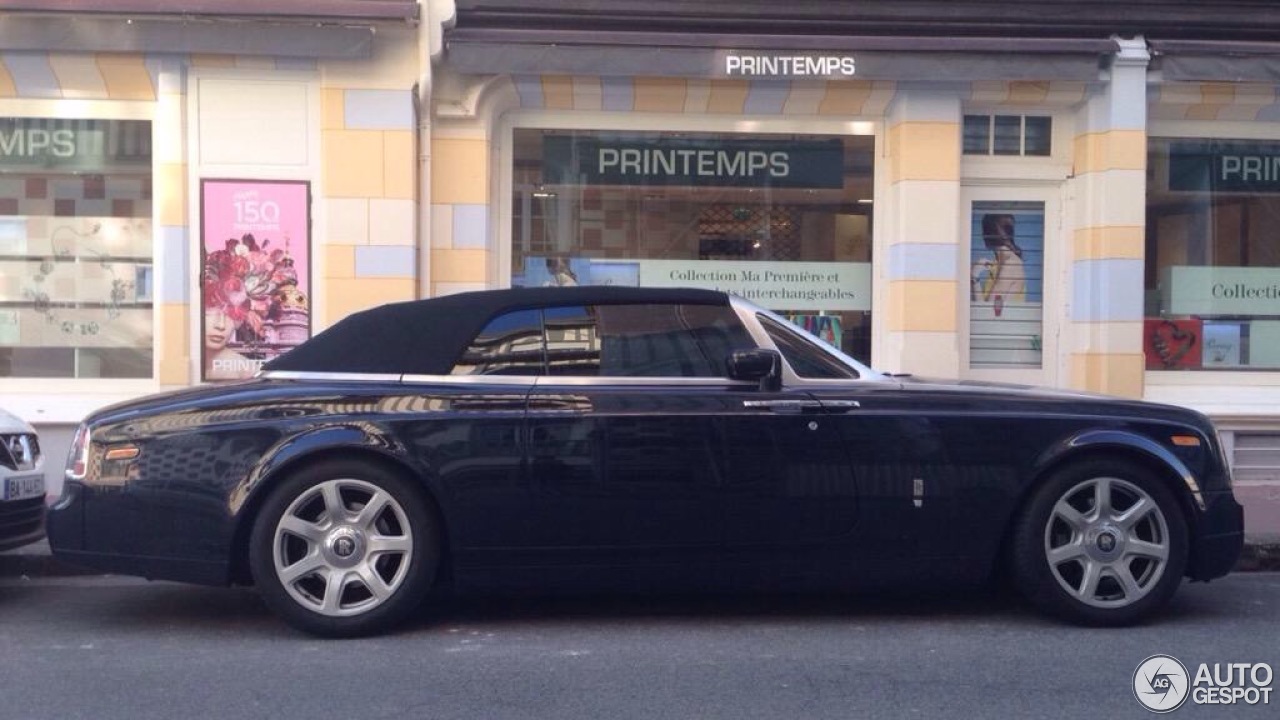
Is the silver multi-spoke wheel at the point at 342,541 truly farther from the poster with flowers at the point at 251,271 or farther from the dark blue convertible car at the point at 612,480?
the poster with flowers at the point at 251,271

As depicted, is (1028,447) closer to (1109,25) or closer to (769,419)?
(769,419)

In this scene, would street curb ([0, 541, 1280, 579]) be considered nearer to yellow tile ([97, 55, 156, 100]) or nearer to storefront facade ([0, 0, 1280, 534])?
storefront facade ([0, 0, 1280, 534])

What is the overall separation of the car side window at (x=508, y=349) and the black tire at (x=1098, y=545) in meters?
2.27

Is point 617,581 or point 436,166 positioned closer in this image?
point 617,581

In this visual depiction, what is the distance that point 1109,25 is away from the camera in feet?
32.8

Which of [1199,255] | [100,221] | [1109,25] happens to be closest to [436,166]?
[100,221]

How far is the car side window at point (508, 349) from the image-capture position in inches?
234

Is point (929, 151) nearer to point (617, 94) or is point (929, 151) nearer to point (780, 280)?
point (780, 280)

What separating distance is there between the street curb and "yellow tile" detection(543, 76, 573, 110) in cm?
477

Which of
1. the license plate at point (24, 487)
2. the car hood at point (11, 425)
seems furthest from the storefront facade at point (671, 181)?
the license plate at point (24, 487)

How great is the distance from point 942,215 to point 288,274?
4.85 meters

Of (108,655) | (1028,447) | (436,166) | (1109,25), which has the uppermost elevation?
(1109,25)

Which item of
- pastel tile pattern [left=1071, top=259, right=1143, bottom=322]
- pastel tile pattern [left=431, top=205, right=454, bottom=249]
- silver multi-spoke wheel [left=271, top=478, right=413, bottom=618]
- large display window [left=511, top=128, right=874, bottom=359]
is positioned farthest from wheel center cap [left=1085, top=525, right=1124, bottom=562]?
pastel tile pattern [left=431, top=205, right=454, bottom=249]

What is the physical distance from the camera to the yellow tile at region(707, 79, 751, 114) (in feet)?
33.3
